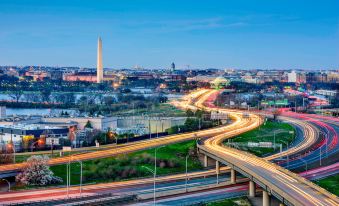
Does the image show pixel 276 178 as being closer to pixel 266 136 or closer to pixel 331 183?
pixel 331 183

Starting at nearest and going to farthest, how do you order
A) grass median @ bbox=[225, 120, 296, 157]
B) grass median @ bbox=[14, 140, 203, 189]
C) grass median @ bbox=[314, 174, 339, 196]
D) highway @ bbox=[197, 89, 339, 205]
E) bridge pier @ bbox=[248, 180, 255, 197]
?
highway @ bbox=[197, 89, 339, 205], bridge pier @ bbox=[248, 180, 255, 197], grass median @ bbox=[314, 174, 339, 196], grass median @ bbox=[14, 140, 203, 189], grass median @ bbox=[225, 120, 296, 157]

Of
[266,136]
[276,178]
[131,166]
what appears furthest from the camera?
[266,136]

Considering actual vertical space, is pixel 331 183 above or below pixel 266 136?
below

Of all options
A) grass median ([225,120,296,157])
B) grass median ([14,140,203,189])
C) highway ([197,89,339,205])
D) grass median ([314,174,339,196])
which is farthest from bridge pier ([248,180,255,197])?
grass median ([225,120,296,157])

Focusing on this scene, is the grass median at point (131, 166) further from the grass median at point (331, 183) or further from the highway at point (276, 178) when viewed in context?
the grass median at point (331, 183)

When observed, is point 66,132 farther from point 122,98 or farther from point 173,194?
point 122,98

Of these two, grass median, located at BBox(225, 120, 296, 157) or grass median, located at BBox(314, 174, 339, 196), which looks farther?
grass median, located at BBox(225, 120, 296, 157)

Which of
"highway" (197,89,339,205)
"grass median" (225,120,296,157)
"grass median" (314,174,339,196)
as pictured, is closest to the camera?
"highway" (197,89,339,205)

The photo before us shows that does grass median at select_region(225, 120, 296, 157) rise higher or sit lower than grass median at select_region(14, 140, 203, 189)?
higher

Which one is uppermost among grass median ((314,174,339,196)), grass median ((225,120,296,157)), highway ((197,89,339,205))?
highway ((197,89,339,205))

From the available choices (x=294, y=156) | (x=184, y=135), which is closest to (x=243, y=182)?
(x=294, y=156)

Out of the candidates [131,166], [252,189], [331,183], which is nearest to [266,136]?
[131,166]

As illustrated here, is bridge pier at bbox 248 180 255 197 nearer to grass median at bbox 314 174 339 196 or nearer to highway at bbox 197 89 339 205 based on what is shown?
highway at bbox 197 89 339 205
